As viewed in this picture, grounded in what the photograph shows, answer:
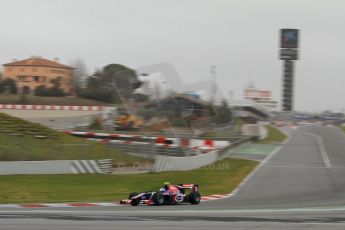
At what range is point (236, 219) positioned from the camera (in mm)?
10742

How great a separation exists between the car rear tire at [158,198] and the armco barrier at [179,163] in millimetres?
9290

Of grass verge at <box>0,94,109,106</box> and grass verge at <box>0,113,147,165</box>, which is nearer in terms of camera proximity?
grass verge at <box>0,113,147,165</box>

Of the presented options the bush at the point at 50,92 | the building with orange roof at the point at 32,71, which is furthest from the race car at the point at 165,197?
the building with orange roof at the point at 32,71

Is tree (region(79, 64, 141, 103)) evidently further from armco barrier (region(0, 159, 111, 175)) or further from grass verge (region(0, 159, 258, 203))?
armco barrier (region(0, 159, 111, 175))

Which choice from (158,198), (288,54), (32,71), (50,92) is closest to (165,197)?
(158,198)

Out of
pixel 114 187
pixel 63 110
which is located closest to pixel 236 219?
pixel 114 187

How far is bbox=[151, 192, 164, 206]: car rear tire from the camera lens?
1384 centimetres

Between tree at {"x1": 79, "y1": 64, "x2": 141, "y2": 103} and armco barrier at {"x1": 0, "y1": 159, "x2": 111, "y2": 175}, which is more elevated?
tree at {"x1": 79, "y1": 64, "x2": 141, "y2": 103}

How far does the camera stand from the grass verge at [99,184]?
53.1 feet

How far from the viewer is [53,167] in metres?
21.1

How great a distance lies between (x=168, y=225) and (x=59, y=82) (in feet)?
286

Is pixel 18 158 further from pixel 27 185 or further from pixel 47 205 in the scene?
pixel 47 205

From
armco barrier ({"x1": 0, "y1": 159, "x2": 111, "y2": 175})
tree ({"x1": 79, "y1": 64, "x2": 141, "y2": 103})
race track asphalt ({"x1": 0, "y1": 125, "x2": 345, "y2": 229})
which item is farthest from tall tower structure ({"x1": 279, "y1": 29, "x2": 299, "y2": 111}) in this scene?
armco barrier ({"x1": 0, "y1": 159, "x2": 111, "y2": 175})

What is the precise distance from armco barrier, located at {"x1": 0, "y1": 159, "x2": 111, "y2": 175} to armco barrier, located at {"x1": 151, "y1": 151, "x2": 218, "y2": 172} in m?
2.24
